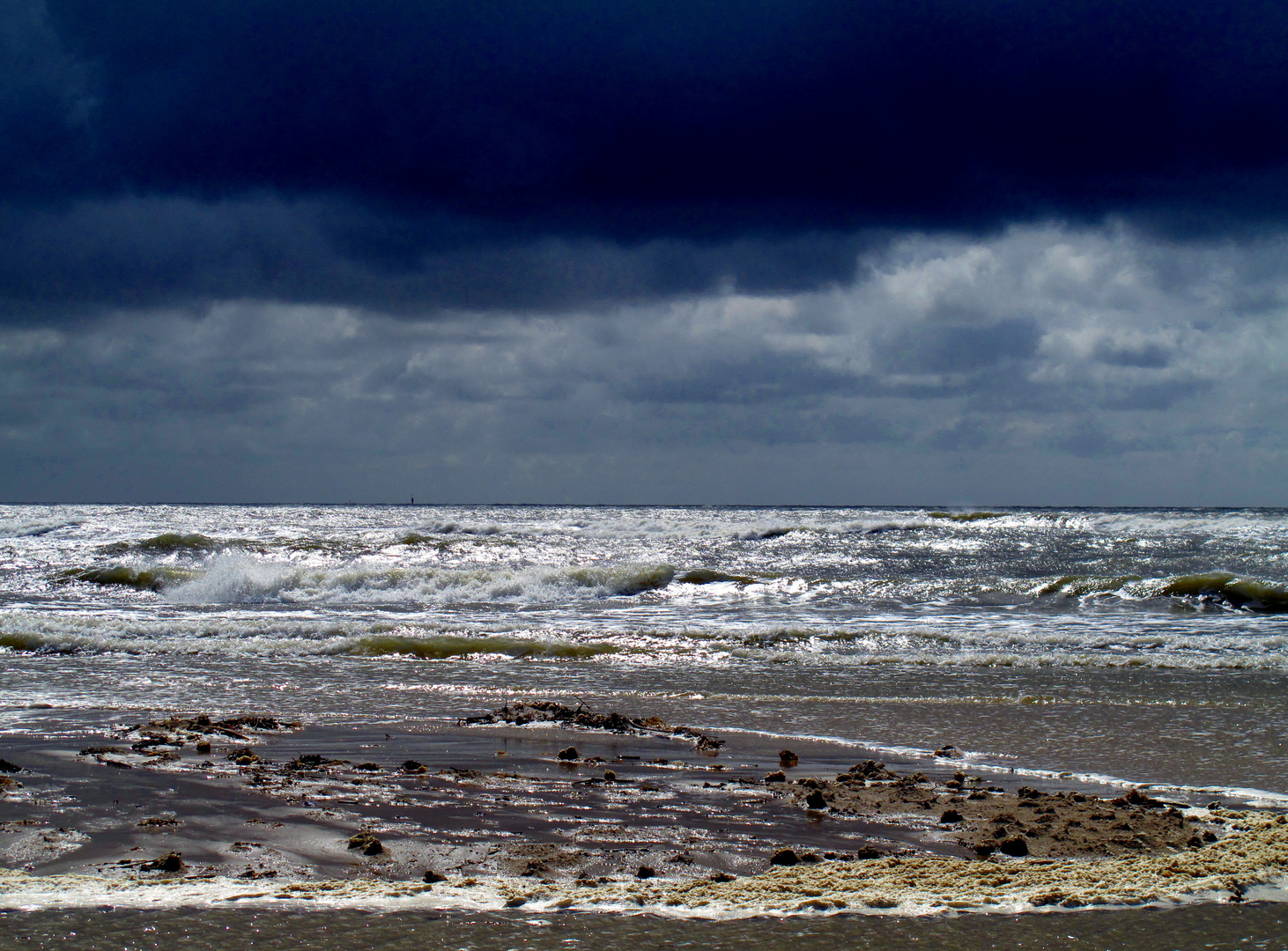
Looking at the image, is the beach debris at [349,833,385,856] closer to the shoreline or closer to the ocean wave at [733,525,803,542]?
the shoreline

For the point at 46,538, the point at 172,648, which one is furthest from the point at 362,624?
the point at 46,538

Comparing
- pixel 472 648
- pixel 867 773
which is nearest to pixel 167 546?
pixel 472 648

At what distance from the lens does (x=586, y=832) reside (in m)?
4.77

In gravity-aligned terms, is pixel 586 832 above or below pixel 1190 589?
above

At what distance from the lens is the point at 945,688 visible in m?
10.7

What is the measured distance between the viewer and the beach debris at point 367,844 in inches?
171

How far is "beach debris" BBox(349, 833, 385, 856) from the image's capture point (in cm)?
435

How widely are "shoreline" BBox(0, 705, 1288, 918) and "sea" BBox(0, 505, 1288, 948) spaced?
0.30 meters

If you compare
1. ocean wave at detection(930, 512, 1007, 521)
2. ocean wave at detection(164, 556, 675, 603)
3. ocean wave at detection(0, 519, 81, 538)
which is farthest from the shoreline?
ocean wave at detection(930, 512, 1007, 521)

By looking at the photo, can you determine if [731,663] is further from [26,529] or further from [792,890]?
[26,529]

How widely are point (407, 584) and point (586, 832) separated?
20.9 m

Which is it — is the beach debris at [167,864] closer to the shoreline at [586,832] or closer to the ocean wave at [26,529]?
the shoreline at [586,832]

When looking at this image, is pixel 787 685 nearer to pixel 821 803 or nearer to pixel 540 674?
pixel 540 674

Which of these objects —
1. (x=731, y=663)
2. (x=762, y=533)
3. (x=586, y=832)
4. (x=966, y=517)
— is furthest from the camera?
(x=966, y=517)
